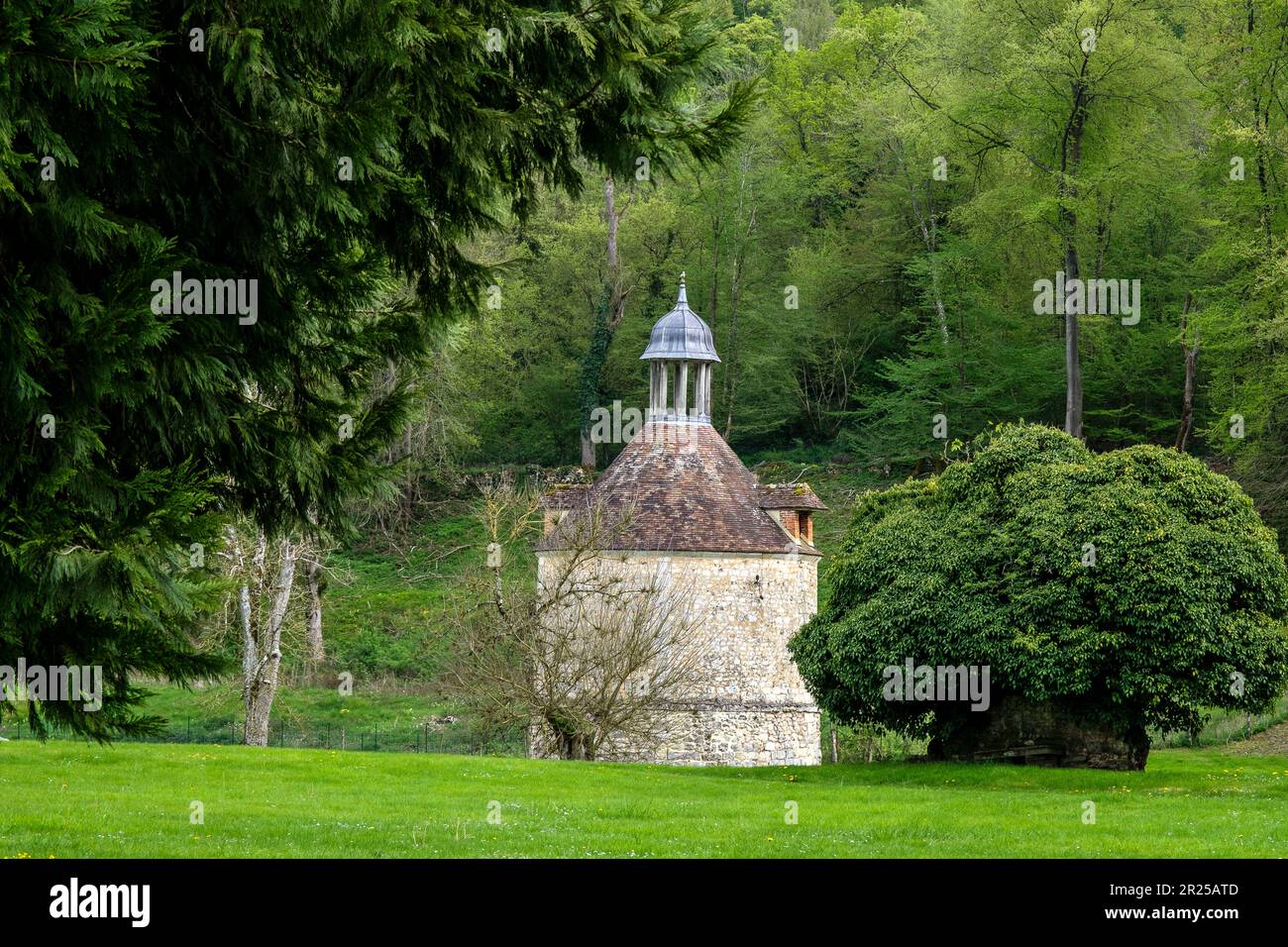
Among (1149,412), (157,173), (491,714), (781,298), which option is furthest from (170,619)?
(781,298)

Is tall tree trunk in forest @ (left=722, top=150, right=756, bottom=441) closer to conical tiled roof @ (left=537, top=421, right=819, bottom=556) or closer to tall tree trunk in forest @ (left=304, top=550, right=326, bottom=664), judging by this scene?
tall tree trunk in forest @ (left=304, top=550, right=326, bottom=664)

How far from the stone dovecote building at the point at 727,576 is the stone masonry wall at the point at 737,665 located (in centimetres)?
2

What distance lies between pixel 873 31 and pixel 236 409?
50.3 metres

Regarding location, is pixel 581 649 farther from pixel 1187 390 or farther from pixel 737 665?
pixel 1187 390

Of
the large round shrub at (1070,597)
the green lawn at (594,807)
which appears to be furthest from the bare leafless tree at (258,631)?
the large round shrub at (1070,597)

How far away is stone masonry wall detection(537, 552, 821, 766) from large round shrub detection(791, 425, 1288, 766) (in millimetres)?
4978

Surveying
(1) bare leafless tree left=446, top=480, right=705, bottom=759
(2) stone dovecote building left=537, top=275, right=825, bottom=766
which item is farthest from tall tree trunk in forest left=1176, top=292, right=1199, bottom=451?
(1) bare leafless tree left=446, top=480, right=705, bottom=759

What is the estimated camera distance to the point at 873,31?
5447 centimetres

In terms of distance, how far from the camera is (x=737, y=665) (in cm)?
2742

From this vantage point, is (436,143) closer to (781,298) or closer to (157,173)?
(157,173)

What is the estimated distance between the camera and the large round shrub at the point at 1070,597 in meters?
18.7

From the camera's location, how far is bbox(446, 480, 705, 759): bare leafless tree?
24.0 metres

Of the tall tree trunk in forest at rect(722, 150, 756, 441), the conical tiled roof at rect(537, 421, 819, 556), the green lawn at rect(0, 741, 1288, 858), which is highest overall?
the tall tree trunk in forest at rect(722, 150, 756, 441)

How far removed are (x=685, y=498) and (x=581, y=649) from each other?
471 cm
